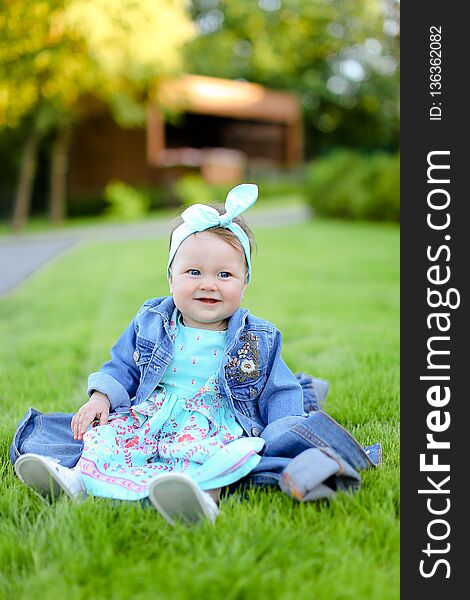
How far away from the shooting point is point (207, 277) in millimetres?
2525

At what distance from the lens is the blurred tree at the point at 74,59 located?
11398mm

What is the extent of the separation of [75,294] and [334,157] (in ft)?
34.1

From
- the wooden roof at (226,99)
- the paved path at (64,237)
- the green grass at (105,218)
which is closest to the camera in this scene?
the paved path at (64,237)

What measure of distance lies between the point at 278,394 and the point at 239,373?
0.15m

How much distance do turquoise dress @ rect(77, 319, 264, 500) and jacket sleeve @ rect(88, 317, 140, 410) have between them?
0.07 m

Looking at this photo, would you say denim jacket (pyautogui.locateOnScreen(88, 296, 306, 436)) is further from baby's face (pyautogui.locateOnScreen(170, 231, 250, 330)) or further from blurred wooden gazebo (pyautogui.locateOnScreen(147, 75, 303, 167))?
blurred wooden gazebo (pyautogui.locateOnScreen(147, 75, 303, 167))

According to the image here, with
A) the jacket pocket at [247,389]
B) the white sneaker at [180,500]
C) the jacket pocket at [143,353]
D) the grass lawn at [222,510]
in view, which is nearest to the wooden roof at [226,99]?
the grass lawn at [222,510]

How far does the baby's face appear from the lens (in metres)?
2.52

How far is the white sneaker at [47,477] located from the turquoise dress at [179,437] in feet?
0.21

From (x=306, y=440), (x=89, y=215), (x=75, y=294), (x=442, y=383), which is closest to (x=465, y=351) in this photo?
(x=442, y=383)

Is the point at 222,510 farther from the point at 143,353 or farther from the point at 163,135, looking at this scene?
the point at 163,135

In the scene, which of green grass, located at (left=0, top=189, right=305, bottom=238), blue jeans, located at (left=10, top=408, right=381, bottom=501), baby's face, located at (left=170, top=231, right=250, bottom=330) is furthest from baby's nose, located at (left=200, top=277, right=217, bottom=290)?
green grass, located at (left=0, top=189, right=305, bottom=238)

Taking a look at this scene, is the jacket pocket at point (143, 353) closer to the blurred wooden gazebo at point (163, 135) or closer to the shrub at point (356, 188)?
the shrub at point (356, 188)

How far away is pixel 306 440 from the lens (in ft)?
7.38
